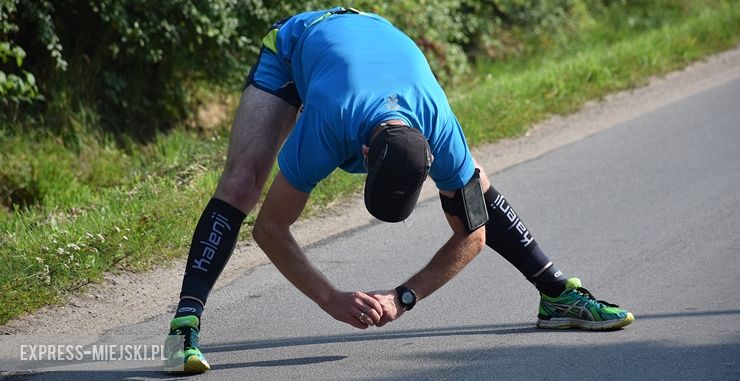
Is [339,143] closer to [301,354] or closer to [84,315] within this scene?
[301,354]

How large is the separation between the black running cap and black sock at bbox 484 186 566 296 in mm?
1127

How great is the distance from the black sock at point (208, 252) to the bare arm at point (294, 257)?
229mm

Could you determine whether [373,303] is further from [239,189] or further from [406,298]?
[239,189]

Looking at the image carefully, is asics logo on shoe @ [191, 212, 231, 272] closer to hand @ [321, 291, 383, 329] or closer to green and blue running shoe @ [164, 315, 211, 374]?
green and blue running shoe @ [164, 315, 211, 374]

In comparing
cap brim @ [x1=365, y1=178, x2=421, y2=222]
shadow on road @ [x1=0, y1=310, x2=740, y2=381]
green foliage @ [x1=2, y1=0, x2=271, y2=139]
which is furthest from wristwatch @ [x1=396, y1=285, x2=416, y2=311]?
green foliage @ [x1=2, y1=0, x2=271, y2=139]

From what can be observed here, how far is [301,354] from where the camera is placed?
15.9ft

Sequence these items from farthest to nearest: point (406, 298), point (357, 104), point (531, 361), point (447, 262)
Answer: point (531, 361) < point (447, 262) < point (406, 298) < point (357, 104)

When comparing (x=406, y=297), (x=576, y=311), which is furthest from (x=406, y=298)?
(x=576, y=311)

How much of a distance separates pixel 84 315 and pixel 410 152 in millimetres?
2217

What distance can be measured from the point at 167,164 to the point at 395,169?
468cm

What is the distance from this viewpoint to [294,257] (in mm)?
4379

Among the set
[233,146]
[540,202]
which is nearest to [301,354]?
[233,146]

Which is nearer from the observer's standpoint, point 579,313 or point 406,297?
point 406,297

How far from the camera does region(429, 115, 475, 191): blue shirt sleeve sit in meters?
4.25
